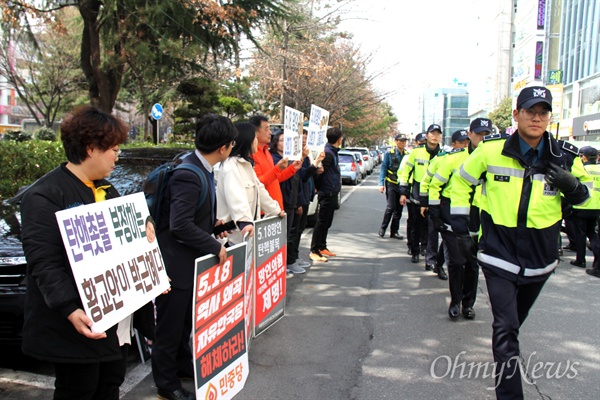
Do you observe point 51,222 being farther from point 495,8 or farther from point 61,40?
point 495,8

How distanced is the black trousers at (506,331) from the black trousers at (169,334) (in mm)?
1988

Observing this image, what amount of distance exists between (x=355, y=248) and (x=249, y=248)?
5046 millimetres

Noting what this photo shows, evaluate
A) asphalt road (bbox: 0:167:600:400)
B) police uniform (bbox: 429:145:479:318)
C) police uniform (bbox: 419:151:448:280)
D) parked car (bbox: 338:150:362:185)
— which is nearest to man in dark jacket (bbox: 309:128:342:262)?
asphalt road (bbox: 0:167:600:400)

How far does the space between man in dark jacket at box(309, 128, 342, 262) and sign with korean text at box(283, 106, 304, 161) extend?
199 cm

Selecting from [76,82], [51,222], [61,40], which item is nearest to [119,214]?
[51,222]

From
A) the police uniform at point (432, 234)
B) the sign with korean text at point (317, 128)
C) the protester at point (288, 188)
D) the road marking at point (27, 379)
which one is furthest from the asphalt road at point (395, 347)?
the sign with korean text at point (317, 128)

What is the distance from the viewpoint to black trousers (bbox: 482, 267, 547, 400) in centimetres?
303

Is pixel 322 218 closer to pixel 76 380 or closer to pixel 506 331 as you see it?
pixel 506 331

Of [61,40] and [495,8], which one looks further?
[495,8]

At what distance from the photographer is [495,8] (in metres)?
81.6

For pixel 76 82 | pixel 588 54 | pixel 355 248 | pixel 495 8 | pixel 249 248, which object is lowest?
pixel 355 248

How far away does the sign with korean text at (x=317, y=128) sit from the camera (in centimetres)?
623

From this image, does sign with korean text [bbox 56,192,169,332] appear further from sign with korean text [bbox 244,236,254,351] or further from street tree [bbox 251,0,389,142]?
street tree [bbox 251,0,389,142]

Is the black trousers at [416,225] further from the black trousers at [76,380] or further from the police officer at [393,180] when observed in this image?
the black trousers at [76,380]
